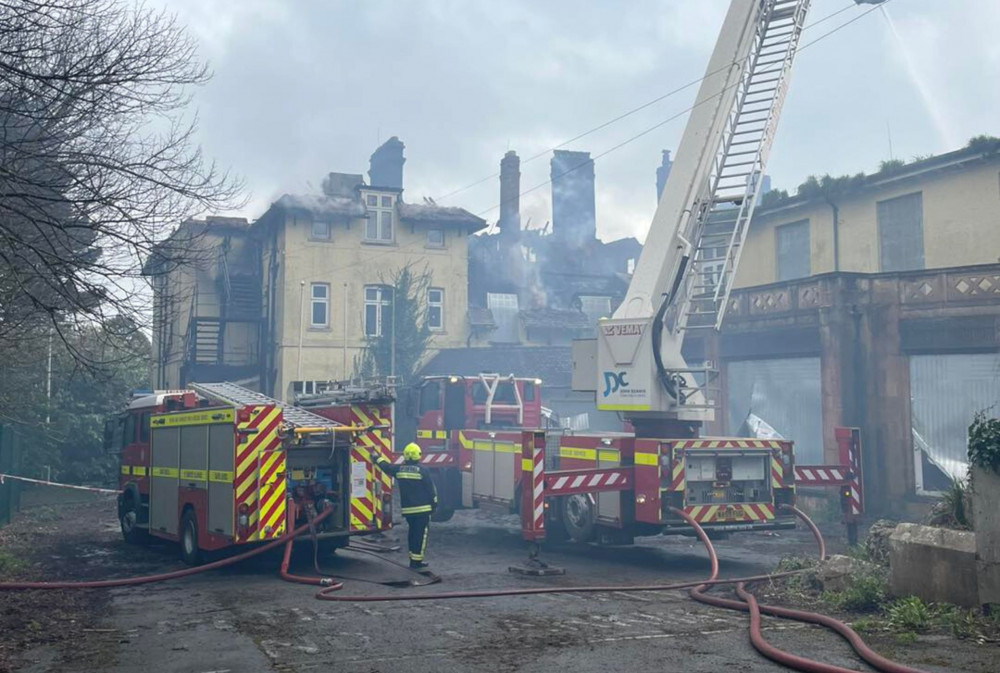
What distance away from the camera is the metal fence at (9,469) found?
706 inches

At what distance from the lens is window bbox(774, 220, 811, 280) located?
2430 cm

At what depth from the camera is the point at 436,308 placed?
131ft

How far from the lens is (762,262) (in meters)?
25.4

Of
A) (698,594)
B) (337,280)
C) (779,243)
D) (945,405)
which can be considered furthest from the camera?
(337,280)

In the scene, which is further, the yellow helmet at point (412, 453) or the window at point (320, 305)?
the window at point (320, 305)

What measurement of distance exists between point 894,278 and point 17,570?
16.2 metres

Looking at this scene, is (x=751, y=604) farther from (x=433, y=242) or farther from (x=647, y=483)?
(x=433, y=242)

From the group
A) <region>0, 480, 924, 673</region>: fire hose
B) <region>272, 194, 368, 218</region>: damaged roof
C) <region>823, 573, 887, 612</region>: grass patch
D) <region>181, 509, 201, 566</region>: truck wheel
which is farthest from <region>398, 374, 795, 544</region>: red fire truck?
<region>272, 194, 368, 218</region>: damaged roof

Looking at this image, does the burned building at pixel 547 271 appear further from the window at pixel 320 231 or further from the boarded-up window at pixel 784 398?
the boarded-up window at pixel 784 398

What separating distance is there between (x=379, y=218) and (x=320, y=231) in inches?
102

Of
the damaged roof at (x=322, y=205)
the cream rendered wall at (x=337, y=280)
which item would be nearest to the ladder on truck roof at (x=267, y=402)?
the cream rendered wall at (x=337, y=280)

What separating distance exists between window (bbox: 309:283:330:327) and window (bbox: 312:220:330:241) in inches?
73.0

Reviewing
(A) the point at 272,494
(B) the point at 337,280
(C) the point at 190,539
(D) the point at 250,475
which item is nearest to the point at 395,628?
→ (A) the point at 272,494

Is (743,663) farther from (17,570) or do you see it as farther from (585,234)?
(585,234)
